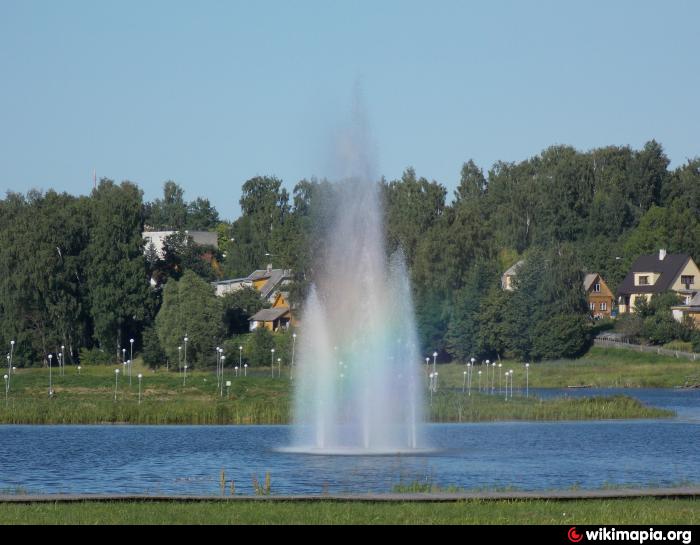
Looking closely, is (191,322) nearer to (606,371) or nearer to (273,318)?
(273,318)

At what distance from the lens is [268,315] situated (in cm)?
13238

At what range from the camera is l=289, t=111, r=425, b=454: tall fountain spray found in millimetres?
48000

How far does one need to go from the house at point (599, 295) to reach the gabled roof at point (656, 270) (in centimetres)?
208

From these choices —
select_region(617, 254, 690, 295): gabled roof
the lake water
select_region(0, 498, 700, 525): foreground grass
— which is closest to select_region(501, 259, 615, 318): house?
select_region(617, 254, 690, 295): gabled roof

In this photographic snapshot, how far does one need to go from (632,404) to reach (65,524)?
4872 centimetres

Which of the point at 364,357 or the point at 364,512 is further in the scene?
the point at 364,357

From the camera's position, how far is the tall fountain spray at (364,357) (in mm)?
48000

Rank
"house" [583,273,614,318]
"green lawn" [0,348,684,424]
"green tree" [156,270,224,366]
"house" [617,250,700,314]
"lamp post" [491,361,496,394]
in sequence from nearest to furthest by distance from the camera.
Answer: "green lawn" [0,348,684,424]
"lamp post" [491,361,496,394]
"green tree" [156,270,224,366]
"house" [617,250,700,314]
"house" [583,273,614,318]

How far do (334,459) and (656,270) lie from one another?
98065 mm

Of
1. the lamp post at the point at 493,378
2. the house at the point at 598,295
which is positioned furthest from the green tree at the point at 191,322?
the house at the point at 598,295

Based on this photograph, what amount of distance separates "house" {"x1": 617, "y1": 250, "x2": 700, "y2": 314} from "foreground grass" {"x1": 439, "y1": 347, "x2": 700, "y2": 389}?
23343 millimetres

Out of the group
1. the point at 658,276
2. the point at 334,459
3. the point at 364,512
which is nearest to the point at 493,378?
the point at 658,276

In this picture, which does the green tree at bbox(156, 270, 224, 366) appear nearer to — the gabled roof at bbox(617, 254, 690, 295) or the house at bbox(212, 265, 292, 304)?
the house at bbox(212, 265, 292, 304)

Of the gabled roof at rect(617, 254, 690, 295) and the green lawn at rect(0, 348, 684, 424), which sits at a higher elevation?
the gabled roof at rect(617, 254, 690, 295)
